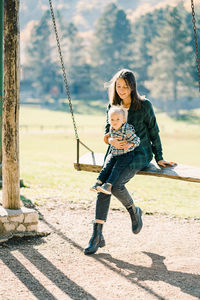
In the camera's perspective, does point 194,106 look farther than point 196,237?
Yes

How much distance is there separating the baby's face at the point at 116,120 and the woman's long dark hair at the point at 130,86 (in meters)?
0.26

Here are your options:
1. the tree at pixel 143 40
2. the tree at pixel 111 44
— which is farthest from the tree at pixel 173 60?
the tree at pixel 111 44

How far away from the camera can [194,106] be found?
54.2 m

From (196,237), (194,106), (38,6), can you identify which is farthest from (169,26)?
(38,6)

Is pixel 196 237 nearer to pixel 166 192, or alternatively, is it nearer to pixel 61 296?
pixel 61 296

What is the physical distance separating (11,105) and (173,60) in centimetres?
4790

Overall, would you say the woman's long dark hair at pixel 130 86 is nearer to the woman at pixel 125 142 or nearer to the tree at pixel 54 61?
the woman at pixel 125 142

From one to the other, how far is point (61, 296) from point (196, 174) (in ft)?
5.66

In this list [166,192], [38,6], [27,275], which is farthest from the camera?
[38,6]

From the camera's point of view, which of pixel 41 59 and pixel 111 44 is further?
pixel 41 59

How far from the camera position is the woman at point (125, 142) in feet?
13.9

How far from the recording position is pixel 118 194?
4266 millimetres

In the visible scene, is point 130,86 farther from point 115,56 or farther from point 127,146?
point 115,56

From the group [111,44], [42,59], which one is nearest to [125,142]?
[111,44]
